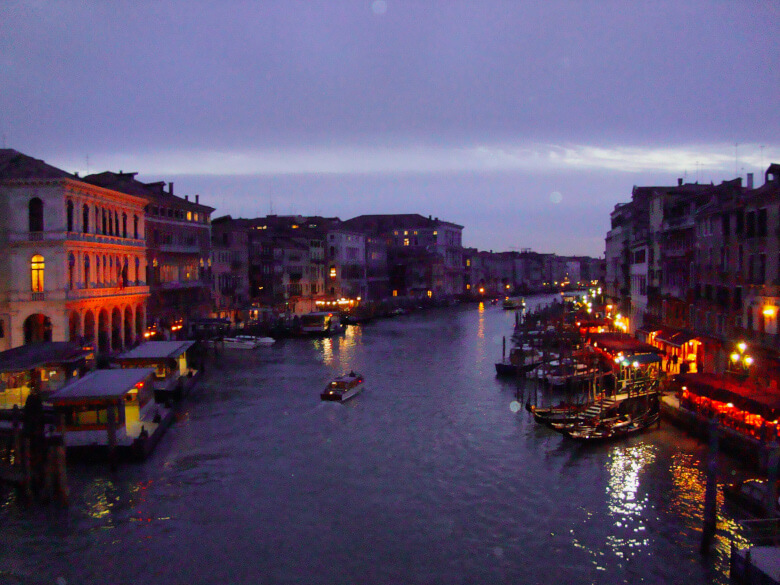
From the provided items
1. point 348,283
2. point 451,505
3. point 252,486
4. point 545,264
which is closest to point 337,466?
point 252,486

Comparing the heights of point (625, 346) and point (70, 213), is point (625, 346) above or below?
below

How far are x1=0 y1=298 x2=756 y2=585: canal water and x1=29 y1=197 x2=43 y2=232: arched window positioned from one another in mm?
9274

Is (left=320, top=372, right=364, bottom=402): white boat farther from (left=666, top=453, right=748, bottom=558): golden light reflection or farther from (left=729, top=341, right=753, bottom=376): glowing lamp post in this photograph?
(left=729, top=341, right=753, bottom=376): glowing lamp post

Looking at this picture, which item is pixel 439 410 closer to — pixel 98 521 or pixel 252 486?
pixel 252 486

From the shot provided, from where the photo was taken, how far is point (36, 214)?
1023 inches

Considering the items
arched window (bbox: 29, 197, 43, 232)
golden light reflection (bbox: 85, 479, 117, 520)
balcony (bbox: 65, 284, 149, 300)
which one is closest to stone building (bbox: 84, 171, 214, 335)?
balcony (bbox: 65, 284, 149, 300)

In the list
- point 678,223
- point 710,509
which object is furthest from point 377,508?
point 678,223

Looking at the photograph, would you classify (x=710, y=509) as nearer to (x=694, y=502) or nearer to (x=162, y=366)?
(x=694, y=502)

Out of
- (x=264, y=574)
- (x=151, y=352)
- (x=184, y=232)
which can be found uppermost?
(x=184, y=232)

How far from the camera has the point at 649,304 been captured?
106 ft

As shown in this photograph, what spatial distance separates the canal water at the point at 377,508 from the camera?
11.7 metres

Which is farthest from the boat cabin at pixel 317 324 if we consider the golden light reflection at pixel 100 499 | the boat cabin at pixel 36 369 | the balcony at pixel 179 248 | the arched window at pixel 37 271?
the golden light reflection at pixel 100 499

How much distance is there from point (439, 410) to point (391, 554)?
36.9ft

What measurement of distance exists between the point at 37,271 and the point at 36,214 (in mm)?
2095
